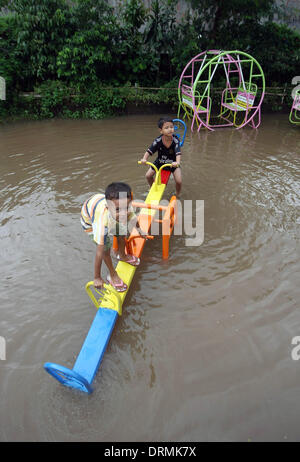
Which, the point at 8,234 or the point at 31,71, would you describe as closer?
the point at 8,234

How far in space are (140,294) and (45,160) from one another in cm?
447

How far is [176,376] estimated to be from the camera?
8.29ft

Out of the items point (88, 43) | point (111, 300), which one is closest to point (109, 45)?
point (88, 43)

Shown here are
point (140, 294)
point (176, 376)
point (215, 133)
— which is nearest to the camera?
point (176, 376)

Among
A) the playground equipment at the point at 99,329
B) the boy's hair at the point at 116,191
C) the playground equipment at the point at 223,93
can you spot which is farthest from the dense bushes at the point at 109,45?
the boy's hair at the point at 116,191

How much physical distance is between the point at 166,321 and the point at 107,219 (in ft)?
3.92

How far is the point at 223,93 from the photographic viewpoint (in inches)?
367

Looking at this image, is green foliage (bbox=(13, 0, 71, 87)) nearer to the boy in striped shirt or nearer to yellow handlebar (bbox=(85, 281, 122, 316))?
the boy in striped shirt

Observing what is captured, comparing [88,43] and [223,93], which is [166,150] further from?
[88,43]

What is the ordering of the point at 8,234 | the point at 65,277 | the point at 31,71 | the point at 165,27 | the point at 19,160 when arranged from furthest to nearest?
the point at 165,27, the point at 31,71, the point at 19,160, the point at 8,234, the point at 65,277

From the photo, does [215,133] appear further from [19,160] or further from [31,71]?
[31,71]

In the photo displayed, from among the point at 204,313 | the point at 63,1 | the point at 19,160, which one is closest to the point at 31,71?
the point at 63,1

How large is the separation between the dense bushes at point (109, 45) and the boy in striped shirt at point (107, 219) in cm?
742

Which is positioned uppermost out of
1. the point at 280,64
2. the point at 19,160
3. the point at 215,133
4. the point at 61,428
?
the point at 280,64
